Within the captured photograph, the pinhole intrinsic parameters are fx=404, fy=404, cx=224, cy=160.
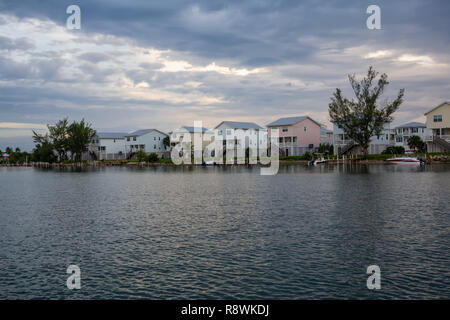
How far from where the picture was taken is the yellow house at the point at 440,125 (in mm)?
88688

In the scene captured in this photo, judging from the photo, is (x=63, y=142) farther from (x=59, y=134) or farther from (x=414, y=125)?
(x=414, y=125)

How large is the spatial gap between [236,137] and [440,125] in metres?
53.1

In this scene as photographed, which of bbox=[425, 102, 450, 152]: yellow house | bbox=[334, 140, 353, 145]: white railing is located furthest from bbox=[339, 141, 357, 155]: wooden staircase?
bbox=[425, 102, 450, 152]: yellow house

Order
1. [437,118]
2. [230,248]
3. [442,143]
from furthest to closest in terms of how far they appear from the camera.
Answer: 1. [437,118]
2. [442,143]
3. [230,248]

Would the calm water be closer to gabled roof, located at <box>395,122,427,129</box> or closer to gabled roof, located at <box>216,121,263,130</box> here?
gabled roof, located at <box>216,121,263,130</box>

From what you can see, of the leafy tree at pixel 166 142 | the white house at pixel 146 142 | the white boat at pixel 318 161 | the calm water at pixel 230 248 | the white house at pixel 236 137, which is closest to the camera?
the calm water at pixel 230 248

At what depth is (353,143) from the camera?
9925 cm

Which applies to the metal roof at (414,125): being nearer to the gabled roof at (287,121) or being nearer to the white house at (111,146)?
the gabled roof at (287,121)

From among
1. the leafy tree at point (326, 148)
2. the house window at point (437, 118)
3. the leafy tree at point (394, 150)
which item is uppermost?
the house window at point (437, 118)

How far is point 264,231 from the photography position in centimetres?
2041

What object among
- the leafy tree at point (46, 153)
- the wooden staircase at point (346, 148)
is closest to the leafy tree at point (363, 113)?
the wooden staircase at point (346, 148)

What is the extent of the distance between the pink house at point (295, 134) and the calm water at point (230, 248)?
3166 inches

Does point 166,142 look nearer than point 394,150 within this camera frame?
No

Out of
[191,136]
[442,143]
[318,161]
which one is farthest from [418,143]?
[191,136]
